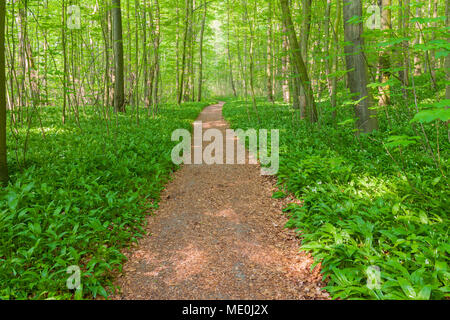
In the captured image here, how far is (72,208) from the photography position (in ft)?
13.1

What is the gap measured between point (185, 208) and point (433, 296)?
381 cm

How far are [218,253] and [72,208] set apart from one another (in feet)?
7.80

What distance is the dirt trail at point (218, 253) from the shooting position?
3.00 metres

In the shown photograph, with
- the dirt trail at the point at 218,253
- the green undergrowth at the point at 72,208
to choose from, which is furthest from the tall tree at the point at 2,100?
the dirt trail at the point at 218,253

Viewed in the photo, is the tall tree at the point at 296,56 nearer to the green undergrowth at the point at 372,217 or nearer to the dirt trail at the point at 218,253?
the green undergrowth at the point at 372,217

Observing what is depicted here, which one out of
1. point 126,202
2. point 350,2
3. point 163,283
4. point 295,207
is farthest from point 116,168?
point 350,2

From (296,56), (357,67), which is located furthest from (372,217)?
(296,56)

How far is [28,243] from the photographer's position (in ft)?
10.7

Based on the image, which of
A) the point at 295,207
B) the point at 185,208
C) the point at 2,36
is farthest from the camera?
the point at 185,208

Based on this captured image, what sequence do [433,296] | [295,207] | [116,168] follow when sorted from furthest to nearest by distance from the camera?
[116,168] < [295,207] < [433,296]

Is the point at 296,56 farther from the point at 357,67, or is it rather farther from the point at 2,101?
the point at 2,101

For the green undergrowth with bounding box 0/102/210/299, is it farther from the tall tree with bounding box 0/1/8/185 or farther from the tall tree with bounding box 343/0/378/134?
the tall tree with bounding box 343/0/378/134
